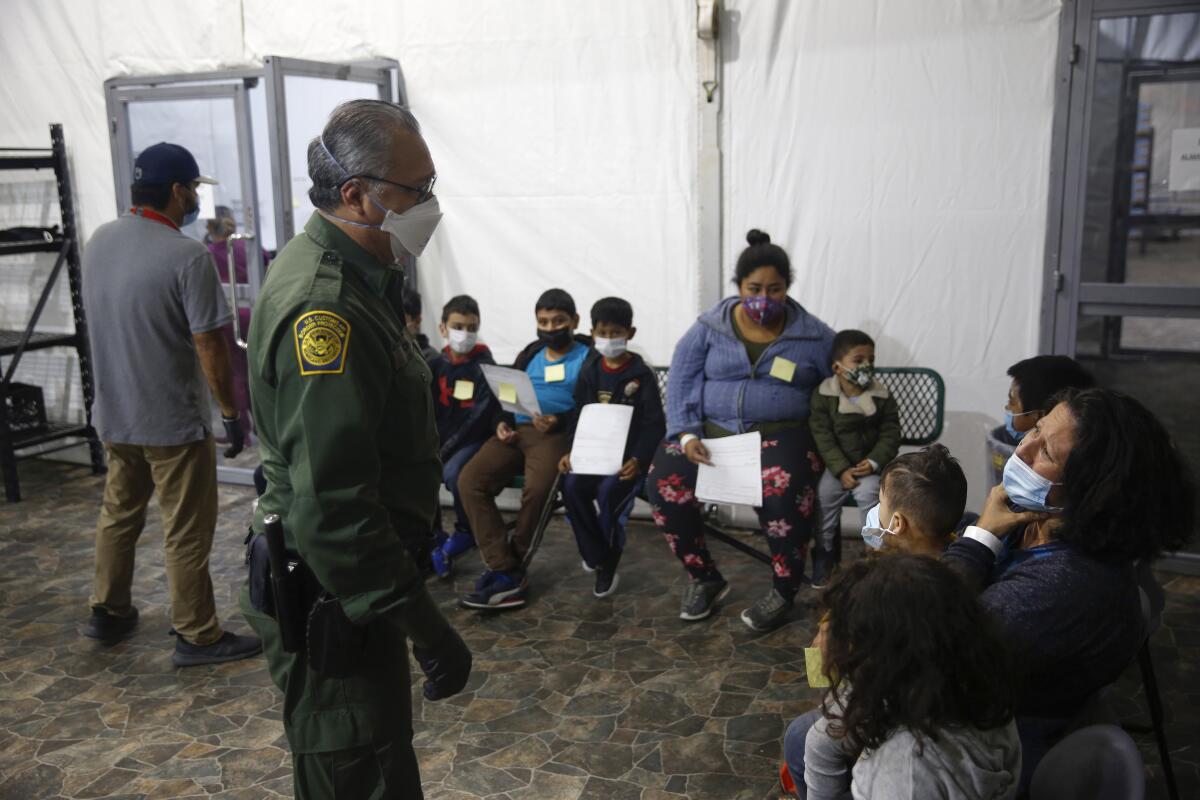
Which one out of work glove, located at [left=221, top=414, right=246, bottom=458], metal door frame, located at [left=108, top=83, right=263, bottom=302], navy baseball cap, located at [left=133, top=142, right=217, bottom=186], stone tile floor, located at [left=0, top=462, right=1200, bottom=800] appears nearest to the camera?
stone tile floor, located at [left=0, top=462, right=1200, bottom=800]

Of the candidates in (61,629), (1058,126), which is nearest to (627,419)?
(1058,126)

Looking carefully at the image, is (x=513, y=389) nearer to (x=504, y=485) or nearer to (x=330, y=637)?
(x=504, y=485)

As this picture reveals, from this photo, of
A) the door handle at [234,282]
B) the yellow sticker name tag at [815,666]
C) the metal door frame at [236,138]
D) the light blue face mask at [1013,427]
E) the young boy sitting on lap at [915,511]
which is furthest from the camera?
the metal door frame at [236,138]

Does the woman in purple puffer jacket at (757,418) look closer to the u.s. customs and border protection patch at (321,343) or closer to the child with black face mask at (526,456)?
the child with black face mask at (526,456)

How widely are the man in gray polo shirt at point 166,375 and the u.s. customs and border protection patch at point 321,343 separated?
1819 millimetres

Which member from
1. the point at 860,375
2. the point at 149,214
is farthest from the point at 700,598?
the point at 149,214

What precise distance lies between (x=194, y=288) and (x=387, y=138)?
1.74 metres

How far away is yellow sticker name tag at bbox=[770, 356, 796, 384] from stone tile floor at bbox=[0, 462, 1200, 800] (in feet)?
2.83

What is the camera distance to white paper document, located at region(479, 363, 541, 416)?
4.08 metres

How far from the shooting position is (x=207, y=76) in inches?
202

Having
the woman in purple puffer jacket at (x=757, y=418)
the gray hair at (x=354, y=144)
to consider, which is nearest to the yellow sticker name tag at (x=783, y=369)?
the woman in purple puffer jacket at (x=757, y=418)

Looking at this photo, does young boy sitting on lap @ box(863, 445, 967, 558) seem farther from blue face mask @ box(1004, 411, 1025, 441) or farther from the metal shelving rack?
the metal shelving rack

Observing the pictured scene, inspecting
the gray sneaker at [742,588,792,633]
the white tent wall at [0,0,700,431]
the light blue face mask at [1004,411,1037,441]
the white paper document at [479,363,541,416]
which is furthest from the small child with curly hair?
the white tent wall at [0,0,700,431]

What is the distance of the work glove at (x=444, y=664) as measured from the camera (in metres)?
1.84
